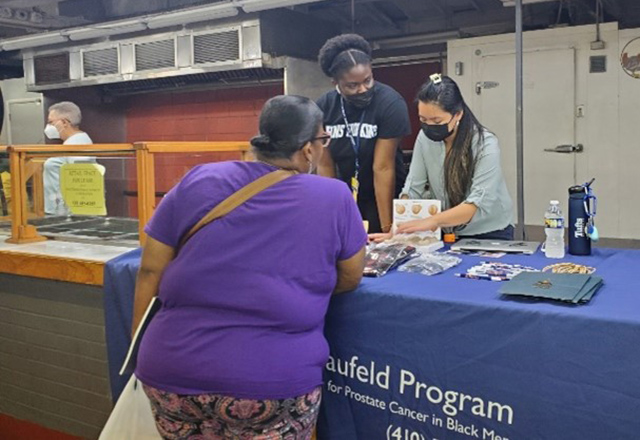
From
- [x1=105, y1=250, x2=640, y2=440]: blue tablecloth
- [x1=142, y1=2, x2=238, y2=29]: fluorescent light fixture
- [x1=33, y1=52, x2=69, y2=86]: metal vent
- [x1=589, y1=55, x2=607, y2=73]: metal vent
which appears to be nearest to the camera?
[x1=105, y1=250, x2=640, y2=440]: blue tablecloth

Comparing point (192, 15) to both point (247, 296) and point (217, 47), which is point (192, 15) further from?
point (247, 296)

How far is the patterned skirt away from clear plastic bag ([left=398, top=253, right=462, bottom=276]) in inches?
22.5

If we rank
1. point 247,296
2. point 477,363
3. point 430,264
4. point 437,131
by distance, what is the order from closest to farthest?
point 247,296 → point 477,363 → point 430,264 → point 437,131

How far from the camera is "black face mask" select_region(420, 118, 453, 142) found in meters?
2.71

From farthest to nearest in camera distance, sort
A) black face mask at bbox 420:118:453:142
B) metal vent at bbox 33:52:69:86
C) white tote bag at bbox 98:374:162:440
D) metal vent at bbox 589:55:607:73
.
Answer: metal vent at bbox 33:52:69:86 → metal vent at bbox 589:55:607:73 → black face mask at bbox 420:118:453:142 → white tote bag at bbox 98:374:162:440

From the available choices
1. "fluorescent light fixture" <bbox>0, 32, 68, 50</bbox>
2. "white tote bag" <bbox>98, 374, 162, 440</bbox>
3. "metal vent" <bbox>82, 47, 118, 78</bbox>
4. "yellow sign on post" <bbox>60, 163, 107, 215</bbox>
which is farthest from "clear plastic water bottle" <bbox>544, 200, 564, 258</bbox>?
"fluorescent light fixture" <bbox>0, 32, 68, 50</bbox>

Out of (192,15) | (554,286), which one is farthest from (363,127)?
(192,15)

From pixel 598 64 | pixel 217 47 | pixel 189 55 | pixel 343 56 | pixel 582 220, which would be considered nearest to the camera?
pixel 582 220

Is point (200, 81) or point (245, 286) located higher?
point (200, 81)

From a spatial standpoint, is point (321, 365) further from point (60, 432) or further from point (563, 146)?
point (563, 146)

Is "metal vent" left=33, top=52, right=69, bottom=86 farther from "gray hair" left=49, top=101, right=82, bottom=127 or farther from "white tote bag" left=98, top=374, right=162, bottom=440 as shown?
"white tote bag" left=98, top=374, right=162, bottom=440

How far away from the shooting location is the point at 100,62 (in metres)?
6.41

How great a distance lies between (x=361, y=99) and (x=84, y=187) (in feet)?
4.19

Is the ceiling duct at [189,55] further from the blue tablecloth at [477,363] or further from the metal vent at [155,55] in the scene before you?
the blue tablecloth at [477,363]
